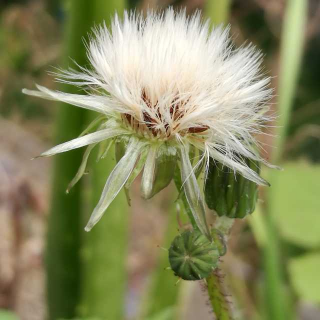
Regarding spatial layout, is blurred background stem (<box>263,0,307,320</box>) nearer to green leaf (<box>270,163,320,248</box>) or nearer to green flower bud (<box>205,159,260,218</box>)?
green leaf (<box>270,163,320,248</box>)

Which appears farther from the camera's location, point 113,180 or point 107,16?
point 107,16

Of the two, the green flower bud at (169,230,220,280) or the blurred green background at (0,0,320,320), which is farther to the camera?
the blurred green background at (0,0,320,320)

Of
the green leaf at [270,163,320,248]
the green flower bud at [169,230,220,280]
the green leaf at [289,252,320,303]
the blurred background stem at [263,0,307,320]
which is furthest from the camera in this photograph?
the green leaf at [270,163,320,248]

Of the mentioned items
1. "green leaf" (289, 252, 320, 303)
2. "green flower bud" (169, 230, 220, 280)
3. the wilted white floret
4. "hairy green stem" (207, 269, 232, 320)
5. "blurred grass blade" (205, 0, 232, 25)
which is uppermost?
"blurred grass blade" (205, 0, 232, 25)

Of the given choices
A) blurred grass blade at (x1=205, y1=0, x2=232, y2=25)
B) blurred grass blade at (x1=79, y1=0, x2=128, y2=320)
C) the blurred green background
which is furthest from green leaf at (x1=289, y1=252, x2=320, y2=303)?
blurred grass blade at (x1=205, y1=0, x2=232, y2=25)

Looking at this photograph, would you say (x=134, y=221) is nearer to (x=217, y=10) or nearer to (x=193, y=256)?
(x=217, y=10)

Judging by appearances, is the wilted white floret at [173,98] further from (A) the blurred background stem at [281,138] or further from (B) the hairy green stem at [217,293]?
(A) the blurred background stem at [281,138]

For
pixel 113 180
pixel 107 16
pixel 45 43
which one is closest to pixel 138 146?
pixel 113 180

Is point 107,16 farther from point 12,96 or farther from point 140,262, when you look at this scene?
point 12,96
